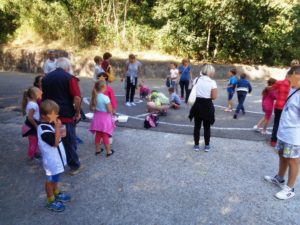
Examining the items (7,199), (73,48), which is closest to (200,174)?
(7,199)

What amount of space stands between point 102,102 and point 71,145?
995 millimetres

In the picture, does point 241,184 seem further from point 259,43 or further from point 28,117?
point 259,43

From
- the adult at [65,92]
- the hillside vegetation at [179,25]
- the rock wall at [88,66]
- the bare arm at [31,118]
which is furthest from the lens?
the hillside vegetation at [179,25]

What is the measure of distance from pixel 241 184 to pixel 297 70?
1866mm

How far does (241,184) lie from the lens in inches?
190

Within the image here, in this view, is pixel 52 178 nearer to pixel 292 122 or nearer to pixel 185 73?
pixel 292 122

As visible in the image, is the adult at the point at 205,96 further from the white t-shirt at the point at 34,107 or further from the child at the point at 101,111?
the white t-shirt at the point at 34,107

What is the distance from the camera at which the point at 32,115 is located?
5.30 m

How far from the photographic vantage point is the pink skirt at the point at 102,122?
18.4 feet

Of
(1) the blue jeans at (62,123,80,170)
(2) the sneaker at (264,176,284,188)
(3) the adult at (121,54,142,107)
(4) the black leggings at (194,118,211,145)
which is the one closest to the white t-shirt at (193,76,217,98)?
(4) the black leggings at (194,118,211,145)

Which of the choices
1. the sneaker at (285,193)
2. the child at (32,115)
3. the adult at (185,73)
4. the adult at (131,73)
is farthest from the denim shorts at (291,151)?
the adult at (185,73)

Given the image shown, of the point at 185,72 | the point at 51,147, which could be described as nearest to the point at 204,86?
the point at 51,147

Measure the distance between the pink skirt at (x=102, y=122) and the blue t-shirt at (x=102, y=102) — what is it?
0.34 feet

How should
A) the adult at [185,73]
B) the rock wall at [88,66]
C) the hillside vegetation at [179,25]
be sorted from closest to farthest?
the adult at [185,73]
the rock wall at [88,66]
the hillside vegetation at [179,25]
